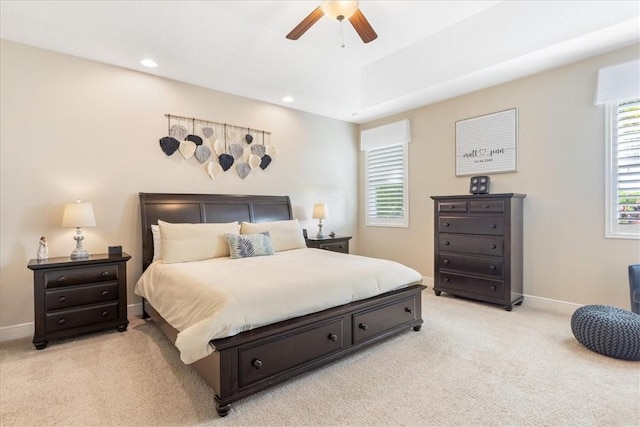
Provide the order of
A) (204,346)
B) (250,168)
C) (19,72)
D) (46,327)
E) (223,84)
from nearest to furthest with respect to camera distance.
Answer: (204,346), (46,327), (19,72), (223,84), (250,168)

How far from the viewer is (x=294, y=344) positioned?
2.22 m

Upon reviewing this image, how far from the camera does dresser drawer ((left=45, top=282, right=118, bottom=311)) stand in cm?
288

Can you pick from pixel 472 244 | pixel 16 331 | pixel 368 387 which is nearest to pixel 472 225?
pixel 472 244

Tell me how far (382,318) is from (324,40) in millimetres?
3322

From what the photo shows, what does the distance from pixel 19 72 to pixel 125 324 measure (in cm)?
269

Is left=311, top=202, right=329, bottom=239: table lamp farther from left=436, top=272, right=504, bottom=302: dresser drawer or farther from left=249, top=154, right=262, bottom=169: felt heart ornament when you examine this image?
left=436, top=272, right=504, bottom=302: dresser drawer

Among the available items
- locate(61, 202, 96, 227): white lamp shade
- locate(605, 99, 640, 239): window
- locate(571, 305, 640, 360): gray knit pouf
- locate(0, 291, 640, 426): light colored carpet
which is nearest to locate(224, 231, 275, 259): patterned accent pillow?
locate(0, 291, 640, 426): light colored carpet

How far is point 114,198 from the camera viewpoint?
3611 mm

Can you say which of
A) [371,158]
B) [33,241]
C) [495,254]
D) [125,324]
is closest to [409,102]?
[371,158]

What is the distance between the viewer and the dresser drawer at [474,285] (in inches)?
148

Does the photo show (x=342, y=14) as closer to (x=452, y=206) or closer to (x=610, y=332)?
(x=452, y=206)

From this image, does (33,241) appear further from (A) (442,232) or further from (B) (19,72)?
(A) (442,232)

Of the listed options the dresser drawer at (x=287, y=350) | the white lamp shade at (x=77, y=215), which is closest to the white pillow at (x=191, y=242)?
the white lamp shade at (x=77, y=215)

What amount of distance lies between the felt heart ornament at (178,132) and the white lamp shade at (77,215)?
1326 millimetres
